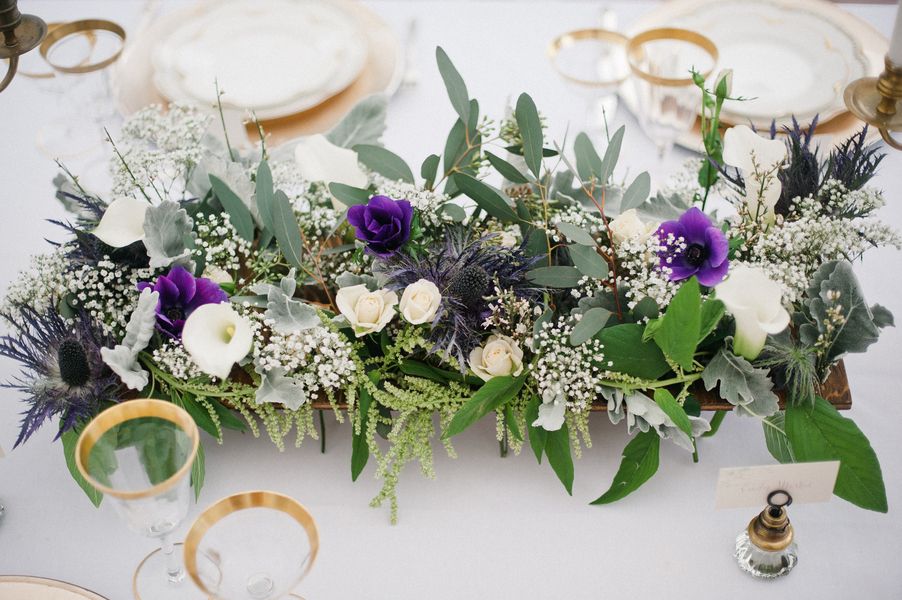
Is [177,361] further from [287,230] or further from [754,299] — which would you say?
[754,299]

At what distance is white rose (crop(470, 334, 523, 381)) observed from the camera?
0.98 meters

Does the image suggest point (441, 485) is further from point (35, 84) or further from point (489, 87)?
point (35, 84)

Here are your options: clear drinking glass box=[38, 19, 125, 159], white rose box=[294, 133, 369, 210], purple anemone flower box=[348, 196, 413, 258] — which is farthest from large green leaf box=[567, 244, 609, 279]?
clear drinking glass box=[38, 19, 125, 159]

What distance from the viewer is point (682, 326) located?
91cm

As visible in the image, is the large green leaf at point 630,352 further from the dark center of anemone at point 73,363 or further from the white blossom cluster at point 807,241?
the dark center of anemone at point 73,363

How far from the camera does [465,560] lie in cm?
102

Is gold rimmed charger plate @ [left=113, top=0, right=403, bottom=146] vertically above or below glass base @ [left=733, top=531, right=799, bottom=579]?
above

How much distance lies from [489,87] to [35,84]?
98cm

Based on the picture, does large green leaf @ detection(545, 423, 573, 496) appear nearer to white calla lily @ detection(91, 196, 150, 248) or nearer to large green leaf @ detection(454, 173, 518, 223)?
large green leaf @ detection(454, 173, 518, 223)

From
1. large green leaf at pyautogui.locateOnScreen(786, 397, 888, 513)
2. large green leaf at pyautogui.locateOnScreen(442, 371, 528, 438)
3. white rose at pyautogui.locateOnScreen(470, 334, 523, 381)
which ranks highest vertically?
white rose at pyautogui.locateOnScreen(470, 334, 523, 381)

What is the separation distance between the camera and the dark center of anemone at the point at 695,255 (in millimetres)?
994

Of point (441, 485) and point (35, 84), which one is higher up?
point (35, 84)

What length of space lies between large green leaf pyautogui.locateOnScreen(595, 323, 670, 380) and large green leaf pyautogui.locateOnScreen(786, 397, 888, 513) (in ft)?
0.55

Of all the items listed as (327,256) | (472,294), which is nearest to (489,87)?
(327,256)
